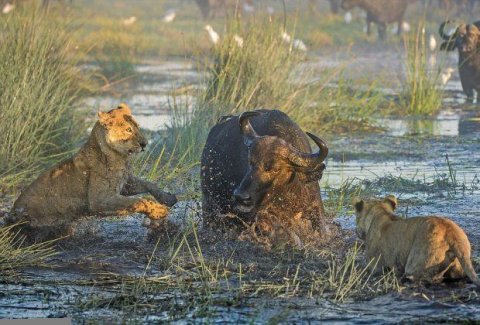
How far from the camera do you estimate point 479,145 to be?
41.5ft

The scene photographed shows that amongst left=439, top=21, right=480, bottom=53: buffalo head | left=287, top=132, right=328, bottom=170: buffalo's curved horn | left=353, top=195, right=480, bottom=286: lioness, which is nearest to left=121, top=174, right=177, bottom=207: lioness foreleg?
left=287, top=132, right=328, bottom=170: buffalo's curved horn

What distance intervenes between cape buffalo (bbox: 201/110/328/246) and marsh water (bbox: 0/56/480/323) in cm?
43

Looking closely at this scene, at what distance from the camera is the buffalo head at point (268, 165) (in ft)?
23.1

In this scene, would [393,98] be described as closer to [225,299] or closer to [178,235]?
[178,235]

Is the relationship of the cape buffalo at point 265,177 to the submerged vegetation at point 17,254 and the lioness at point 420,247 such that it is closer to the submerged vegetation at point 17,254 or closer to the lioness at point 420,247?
the lioness at point 420,247

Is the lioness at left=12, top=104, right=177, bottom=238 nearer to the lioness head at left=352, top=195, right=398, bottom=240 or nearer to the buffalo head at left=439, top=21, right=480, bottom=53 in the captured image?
the lioness head at left=352, top=195, right=398, bottom=240

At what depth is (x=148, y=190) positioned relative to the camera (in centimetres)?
767

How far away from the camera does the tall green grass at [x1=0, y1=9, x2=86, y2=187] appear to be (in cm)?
984

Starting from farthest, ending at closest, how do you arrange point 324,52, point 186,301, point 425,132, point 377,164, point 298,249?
point 324,52, point 425,132, point 377,164, point 298,249, point 186,301

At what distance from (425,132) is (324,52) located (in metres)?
11.1

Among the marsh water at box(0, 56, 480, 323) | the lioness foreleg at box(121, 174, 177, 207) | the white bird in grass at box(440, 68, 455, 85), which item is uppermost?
the white bird in grass at box(440, 68, 455, 85)

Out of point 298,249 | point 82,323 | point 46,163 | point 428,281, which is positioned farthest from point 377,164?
point 82,323

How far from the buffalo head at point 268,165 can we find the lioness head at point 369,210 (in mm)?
567

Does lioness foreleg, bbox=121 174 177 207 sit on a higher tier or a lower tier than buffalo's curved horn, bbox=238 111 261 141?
lower
